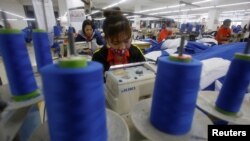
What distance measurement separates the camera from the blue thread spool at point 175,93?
440 mm

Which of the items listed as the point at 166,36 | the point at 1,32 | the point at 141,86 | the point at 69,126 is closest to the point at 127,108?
the point at 141,86

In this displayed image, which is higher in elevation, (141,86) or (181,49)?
(181,49)

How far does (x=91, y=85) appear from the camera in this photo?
353 millimetres

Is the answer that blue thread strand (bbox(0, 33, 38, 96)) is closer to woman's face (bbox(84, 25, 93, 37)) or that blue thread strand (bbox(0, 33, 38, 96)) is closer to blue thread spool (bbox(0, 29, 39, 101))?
blue thread spool (bbox(0, 29, 39, 101))

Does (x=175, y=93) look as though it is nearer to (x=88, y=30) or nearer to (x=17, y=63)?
(x=17, y=63)

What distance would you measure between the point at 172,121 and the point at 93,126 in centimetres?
23

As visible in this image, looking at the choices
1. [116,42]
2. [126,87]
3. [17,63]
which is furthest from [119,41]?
[17,63]

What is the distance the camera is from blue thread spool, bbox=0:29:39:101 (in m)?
0.53

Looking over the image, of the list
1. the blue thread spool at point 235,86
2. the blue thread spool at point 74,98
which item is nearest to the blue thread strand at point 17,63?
the blue thread spool at point 74,98

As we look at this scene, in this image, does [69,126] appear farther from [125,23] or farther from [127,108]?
[125,23]

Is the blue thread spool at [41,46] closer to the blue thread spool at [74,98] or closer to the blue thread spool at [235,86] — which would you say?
the blue thread spool at [74,98]

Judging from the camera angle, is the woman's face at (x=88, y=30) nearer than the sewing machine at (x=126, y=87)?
No

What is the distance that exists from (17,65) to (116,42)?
2.19 feet

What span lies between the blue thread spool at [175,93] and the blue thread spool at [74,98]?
18cm
